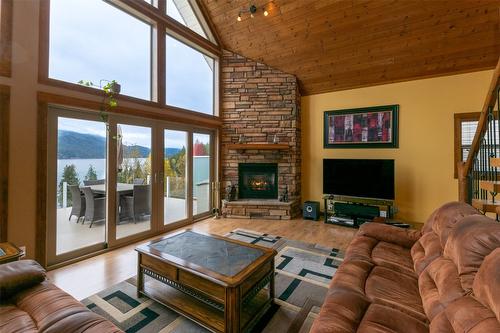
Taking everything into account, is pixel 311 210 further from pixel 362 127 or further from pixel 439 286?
pixel 439 286

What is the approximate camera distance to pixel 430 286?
5.08ft

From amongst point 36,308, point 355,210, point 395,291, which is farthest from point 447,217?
point 36,308

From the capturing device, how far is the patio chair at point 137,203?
12.5 feet

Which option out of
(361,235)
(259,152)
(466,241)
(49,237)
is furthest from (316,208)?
(49,237)

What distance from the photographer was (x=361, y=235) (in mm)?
2576

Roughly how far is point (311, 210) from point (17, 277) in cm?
451

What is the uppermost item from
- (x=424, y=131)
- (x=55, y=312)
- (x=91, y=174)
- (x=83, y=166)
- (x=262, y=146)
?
(x=424, y=131)

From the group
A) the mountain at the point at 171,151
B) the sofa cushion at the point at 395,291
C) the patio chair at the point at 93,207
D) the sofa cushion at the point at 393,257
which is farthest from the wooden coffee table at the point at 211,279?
the mountain at the point at 171,151

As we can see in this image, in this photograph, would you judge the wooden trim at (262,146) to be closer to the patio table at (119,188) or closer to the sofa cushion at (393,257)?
the patio table at (119,188)

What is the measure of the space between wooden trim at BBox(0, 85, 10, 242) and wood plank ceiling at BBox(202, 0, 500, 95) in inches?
147

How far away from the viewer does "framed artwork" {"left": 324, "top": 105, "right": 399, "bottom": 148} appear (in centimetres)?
479

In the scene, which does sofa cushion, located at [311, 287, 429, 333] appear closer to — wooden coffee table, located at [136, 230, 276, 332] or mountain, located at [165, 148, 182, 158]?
wooden coffee table, located at [136, 230, 276, 332]

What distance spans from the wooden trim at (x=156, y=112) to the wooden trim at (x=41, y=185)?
0.12 metres

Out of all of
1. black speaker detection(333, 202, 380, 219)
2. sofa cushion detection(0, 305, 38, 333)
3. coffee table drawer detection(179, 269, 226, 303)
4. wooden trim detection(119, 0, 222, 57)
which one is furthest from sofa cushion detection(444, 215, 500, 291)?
wooden trim detection(119, 0, 222, 57)
